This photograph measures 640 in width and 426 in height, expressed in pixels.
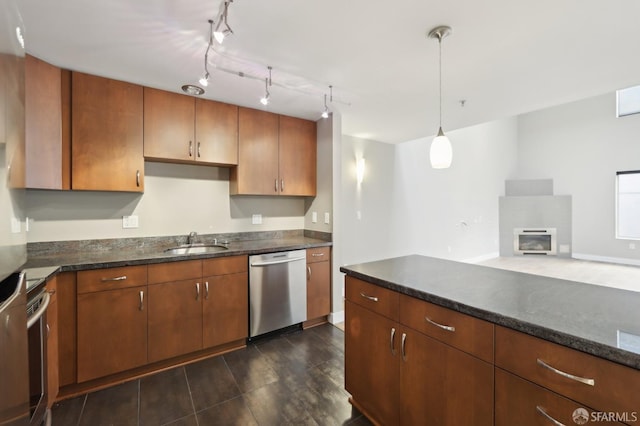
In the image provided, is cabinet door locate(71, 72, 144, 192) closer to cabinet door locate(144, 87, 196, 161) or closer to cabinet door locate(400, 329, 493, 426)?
cabinet door locate(144, 87, 196, 161)

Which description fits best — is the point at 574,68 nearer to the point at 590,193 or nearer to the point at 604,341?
the point at 604,341

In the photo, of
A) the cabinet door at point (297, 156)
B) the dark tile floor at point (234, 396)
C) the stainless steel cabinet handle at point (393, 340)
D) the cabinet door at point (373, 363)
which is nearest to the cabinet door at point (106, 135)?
the cabinet door at point (297, 156)

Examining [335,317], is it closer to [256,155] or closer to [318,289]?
[318,289]

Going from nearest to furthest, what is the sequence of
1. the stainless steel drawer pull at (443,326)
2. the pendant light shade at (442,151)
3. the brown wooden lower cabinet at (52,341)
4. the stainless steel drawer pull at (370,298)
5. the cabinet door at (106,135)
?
the stainless steel drawer pull at (443,326) → the stainless steel drawer pull at (370,298) → the brown wooden lower cabinet at (52,341) → the pendant light shade at (442,151) → the cabinet door at (106,135)

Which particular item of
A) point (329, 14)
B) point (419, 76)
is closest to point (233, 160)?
point (329, 14)

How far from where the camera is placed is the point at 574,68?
2.12 meters

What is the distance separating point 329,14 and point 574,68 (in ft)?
6.60

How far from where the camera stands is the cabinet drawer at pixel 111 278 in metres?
1.94

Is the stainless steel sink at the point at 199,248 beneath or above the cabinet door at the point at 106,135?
beneath

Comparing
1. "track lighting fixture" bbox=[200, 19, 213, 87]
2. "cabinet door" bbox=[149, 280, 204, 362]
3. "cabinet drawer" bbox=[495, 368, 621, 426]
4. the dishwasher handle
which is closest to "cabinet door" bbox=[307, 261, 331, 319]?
the dishwasher handle

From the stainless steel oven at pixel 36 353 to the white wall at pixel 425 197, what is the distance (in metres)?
2.96

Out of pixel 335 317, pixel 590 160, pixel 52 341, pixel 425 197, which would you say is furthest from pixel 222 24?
pixel 590 160

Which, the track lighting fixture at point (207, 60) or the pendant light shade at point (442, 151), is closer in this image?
the track lighting fixture at point (207, 60)

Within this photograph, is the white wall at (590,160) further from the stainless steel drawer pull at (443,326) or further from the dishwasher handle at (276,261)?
the stainless steel drawer pull at (443,326)
